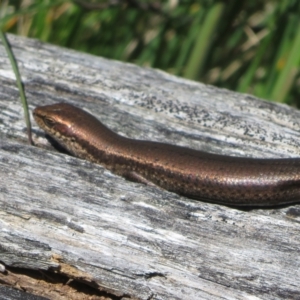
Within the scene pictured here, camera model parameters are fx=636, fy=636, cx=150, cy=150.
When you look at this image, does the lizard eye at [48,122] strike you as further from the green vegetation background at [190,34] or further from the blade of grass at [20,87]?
the green vegetation background at [190,34]

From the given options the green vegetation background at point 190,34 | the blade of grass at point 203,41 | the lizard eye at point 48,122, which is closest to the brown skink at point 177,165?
the lizard eye at point 48,122

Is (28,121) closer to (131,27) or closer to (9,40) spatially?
(9,40)

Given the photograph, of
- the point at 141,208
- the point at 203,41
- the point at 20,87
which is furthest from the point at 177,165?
the point at 203,41

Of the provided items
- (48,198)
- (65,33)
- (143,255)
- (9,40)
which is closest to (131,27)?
(65,33)

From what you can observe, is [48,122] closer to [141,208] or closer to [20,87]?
[20,87]

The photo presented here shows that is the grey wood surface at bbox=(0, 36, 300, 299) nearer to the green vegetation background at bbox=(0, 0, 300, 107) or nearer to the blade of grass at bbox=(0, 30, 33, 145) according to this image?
the blade of grass at bbox=(0, 30, 33, 145)

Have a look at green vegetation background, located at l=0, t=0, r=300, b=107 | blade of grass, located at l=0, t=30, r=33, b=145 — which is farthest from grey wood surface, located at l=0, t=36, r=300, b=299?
green vegetation background, located at l=0, t=0, r=300, b=107
